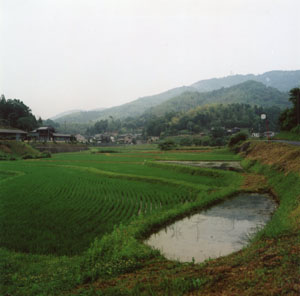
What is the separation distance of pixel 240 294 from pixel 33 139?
65330mm

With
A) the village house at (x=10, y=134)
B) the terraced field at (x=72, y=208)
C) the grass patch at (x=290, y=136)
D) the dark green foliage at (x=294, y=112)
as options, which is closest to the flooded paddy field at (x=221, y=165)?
the terraced field at (x=72, y=208)

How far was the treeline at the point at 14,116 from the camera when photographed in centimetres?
6944

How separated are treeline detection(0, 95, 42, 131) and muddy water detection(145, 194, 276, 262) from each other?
71134 mm

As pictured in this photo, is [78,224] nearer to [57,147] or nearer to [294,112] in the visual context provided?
[294,112]

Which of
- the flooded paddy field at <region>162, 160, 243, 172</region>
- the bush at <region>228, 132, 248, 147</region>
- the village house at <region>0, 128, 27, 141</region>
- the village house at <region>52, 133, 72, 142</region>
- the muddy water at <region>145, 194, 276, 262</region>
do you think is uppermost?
the village house at <region>0, 128, 27, 141</region>

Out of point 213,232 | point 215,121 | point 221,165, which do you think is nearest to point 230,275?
point 213,232

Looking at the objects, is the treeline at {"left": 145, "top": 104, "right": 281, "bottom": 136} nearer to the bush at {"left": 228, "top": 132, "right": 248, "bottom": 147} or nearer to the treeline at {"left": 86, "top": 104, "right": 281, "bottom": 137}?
the treeline at {"left": 86, "top": 104, "right": 281, "bottom": 137}

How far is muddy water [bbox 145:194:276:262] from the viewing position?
6.60 metres

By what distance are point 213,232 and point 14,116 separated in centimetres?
7726

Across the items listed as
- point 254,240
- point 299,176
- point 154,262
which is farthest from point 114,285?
point 299,176

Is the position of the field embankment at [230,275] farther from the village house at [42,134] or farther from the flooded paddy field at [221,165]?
the village house at [42,134]

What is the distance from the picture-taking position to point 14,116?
2808 inches

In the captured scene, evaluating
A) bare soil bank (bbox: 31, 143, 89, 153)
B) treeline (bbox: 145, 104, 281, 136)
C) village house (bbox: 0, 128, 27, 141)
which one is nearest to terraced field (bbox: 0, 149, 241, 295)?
village house (bbox: 0, 128, 27, 141)

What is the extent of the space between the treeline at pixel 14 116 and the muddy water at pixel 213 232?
7113cm
